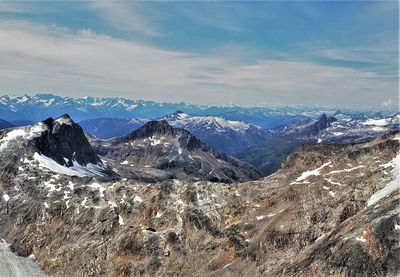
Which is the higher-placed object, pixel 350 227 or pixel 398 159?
pixel 398 159

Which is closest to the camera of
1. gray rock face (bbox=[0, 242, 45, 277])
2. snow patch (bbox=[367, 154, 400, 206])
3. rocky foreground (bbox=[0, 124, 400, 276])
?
rocky foreground (bbox=[0, 124, 400, 276])

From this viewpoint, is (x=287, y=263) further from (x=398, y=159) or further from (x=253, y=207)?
(x=398, y=159)

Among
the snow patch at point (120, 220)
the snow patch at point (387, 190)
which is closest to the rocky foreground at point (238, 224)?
the snow patch at point (387, 190)

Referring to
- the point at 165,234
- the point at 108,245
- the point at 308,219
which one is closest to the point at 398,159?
the point at 308,219

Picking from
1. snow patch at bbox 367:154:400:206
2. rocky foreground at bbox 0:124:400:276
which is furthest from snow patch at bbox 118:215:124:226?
snow patch at bbox 367:154:400:206

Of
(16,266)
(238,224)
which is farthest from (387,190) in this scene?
(16,266)

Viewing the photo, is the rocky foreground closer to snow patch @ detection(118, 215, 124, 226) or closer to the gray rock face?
snow patch @ detection(118, 215, 124, 226)

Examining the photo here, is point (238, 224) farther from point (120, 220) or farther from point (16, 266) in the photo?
point (16, 266)

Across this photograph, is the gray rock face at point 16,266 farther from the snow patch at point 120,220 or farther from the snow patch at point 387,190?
the snow patch at point 387,190
